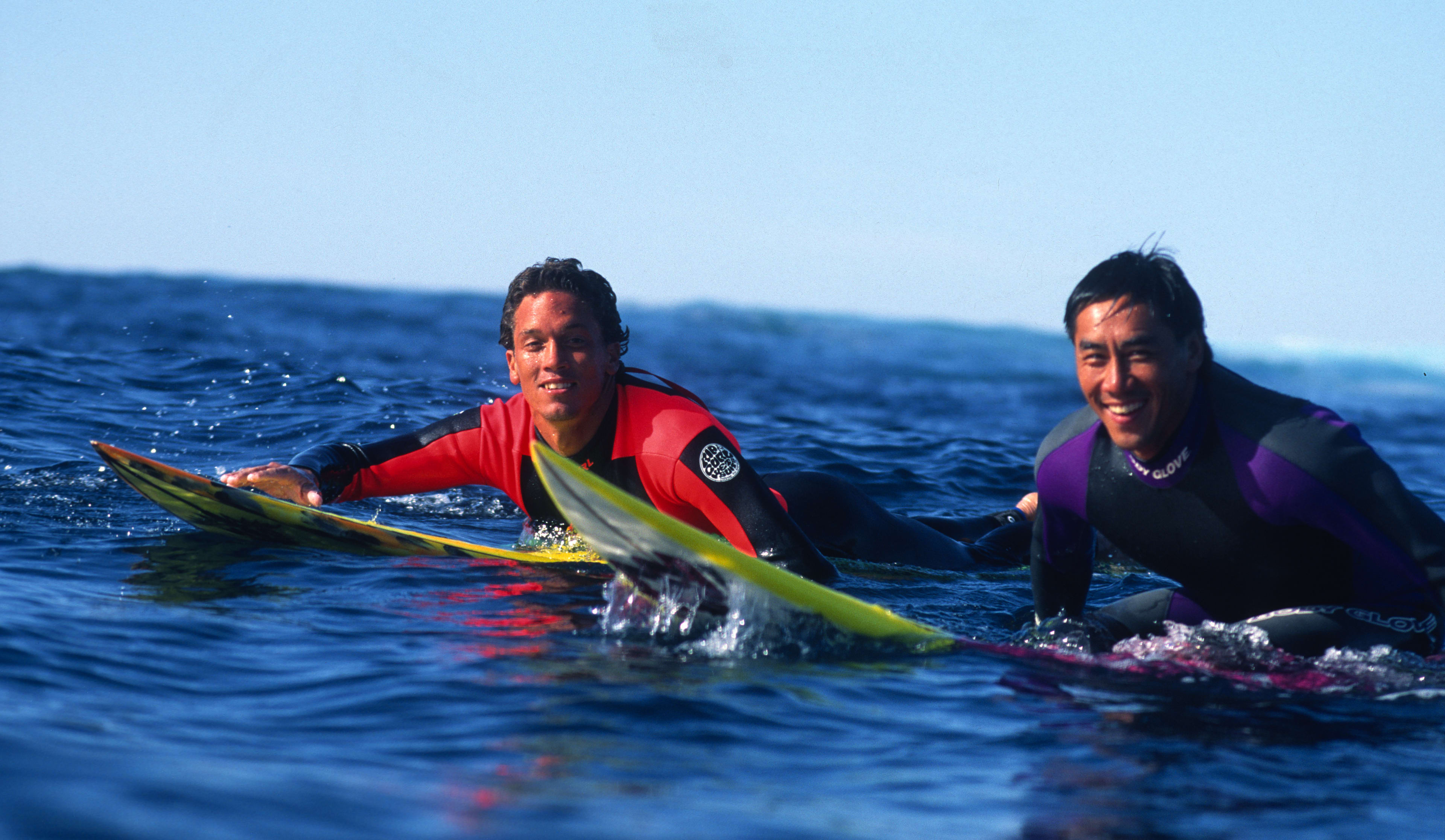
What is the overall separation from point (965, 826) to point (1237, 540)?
1740 mm

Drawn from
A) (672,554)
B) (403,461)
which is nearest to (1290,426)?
(672,554)

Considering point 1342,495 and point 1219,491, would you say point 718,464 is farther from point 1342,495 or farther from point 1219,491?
point 1342,495

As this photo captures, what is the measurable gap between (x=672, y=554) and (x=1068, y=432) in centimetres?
150

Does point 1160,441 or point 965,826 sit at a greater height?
point 1160,441

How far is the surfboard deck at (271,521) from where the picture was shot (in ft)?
19.1

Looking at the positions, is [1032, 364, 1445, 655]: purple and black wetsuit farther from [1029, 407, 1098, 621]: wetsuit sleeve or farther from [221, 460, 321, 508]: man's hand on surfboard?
[221, 460, 321, 508]: man's hand on surfboard

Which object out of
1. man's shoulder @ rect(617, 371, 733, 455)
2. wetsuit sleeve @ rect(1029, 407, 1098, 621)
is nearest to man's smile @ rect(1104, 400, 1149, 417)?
wetsuit sleeve @ rect(1029, 407, 1098, 621)

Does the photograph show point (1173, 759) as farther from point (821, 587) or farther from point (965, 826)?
point (821, 587)

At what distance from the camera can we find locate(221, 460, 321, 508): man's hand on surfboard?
5625 mm

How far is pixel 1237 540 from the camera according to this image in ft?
13.7

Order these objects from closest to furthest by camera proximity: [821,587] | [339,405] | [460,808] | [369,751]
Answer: [460,808] → [369,751] → [821,587] → [339,405]

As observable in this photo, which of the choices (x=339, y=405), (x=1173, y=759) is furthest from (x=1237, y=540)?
(x=339, y=405)

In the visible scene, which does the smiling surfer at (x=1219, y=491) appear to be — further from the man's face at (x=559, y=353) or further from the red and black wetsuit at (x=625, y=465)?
the man's face at (x=559, y=353)

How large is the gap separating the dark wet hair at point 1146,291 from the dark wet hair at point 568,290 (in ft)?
6.53
